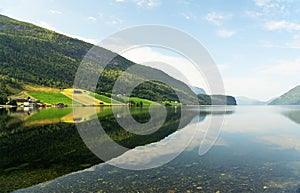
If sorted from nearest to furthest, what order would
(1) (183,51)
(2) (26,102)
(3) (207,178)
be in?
(3) (207,178) < (1) (183,51) < (2) (26,102)

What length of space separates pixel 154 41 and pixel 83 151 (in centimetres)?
4131

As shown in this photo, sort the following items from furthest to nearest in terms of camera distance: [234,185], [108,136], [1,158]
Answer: [108,136] < [1,158] < [234,185]

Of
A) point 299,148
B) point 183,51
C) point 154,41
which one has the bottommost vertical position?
point 299,148

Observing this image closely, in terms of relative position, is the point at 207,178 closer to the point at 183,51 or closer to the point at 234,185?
the point at 234,185

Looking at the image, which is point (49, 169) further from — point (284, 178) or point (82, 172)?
point (284, 178)

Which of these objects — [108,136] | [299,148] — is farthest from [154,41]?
[299,148]

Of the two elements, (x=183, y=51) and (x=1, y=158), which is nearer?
(x=1, y=158)

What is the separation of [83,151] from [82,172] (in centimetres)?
889

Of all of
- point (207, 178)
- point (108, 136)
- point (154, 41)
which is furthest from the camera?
Result: point (154, 41)

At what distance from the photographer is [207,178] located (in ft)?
64.6

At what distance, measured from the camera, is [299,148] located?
111 feet

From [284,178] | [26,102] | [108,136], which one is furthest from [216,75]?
[26,102]

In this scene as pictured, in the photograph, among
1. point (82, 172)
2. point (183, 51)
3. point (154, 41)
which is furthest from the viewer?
point (154, 41)

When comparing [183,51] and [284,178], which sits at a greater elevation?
[183,51]
